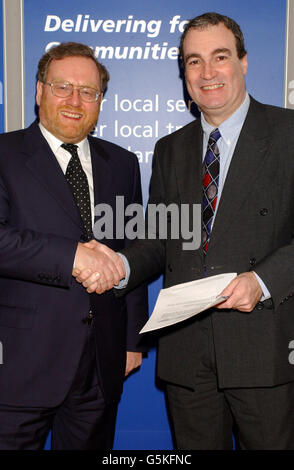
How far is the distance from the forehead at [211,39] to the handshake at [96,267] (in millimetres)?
934

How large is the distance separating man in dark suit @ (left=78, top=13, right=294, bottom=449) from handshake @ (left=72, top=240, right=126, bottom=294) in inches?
0.7

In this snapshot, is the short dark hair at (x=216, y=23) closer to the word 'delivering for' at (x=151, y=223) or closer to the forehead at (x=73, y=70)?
the forehead at (x=73, y=70)

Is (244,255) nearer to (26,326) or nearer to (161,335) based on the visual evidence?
(161,335)

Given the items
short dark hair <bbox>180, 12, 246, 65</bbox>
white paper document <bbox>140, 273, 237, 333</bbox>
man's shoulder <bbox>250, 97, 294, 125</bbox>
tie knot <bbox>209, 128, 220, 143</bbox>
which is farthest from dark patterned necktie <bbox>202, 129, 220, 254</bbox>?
short dark hair <bbox>180, 12, 246, 65</bbox>

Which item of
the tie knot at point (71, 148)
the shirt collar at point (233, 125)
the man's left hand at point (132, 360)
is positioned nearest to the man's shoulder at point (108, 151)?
the tie knot at point (71, 148)

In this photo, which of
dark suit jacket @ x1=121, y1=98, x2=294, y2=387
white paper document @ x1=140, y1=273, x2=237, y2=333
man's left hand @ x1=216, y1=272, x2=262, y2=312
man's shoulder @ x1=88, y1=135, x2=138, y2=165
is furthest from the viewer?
man's shoulder @ x1=88, y1=135, x2=138, y2=165

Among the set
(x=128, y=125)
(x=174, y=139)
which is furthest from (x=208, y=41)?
(x=128, y=125)

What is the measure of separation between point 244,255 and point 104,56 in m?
1.49

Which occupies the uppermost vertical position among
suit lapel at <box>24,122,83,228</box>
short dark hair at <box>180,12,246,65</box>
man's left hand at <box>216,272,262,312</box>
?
short dark hair at <box>180,12,246,65</box>

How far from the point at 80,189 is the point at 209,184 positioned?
552 millimetres

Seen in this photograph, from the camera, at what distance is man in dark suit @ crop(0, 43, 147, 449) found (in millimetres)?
1916

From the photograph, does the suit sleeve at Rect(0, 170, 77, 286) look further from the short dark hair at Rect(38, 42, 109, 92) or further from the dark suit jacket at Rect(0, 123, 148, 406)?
the short dark hair at Rect(38, 42, 109, 92)

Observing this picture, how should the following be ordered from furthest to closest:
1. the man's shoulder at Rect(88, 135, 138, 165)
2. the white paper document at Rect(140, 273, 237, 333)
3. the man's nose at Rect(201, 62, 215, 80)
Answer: the man's shoulder at Rect(88, 135, 138, 165) < the man's nose at Rect(201, 62, 215, 80) < the white paper document at Rect(140, 273, 237, 333)

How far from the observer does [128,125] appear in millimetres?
2742
